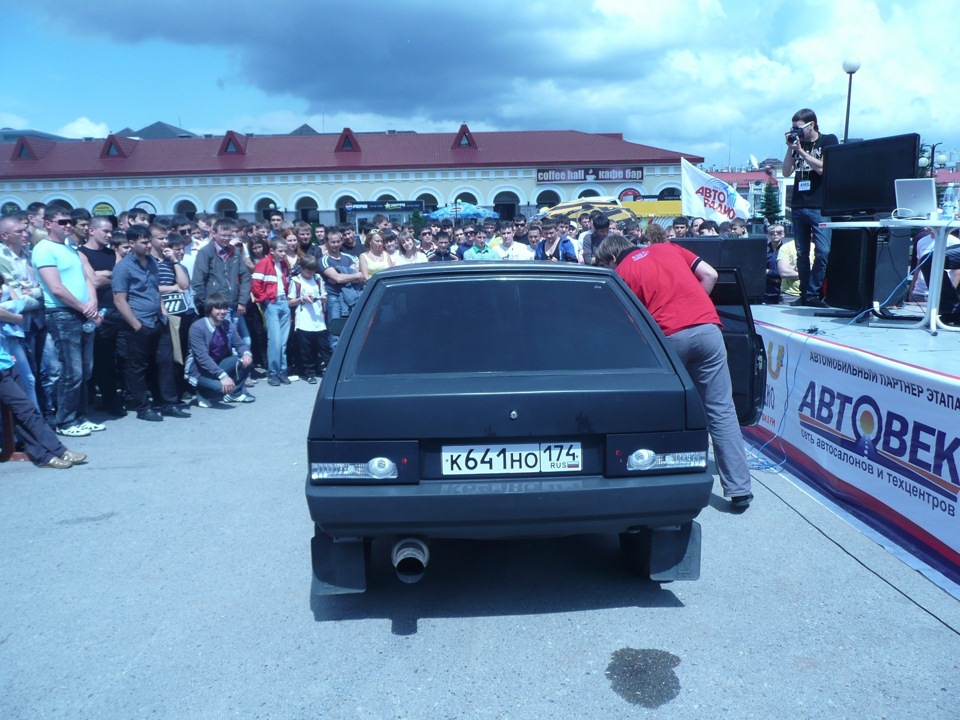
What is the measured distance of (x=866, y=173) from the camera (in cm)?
689

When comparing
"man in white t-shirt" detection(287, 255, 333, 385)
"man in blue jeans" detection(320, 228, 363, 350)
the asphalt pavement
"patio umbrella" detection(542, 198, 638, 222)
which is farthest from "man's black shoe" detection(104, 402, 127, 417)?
"patio umbrella" detection(542, 198, 638, 222)

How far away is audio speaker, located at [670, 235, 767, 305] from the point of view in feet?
24.9

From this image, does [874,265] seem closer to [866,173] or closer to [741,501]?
[866,173]

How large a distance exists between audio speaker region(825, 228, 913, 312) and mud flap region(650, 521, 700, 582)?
14.3ft

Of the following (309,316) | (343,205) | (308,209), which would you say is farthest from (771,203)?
(309,316)

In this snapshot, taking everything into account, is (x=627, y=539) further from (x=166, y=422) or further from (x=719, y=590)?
(x=166, y=422)

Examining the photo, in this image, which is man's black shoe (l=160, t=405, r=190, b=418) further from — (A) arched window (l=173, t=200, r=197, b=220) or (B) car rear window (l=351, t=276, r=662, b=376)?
(A) arched window (l=173, t=200, r=197, b=220)

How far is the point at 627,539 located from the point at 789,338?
2.79 m

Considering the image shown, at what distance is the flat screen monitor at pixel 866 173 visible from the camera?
6.50 m

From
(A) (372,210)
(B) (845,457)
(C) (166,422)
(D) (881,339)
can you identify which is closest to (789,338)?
(D) (881,339)

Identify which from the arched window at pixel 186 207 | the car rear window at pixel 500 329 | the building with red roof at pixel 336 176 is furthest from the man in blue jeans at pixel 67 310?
the arched window at pixel 186 207

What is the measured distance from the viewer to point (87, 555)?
4371 millimetres

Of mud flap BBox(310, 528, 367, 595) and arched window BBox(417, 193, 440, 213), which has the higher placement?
arched window BBox(417, 193, 440, 213)

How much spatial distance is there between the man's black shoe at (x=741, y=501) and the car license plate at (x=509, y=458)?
83.0 inches
